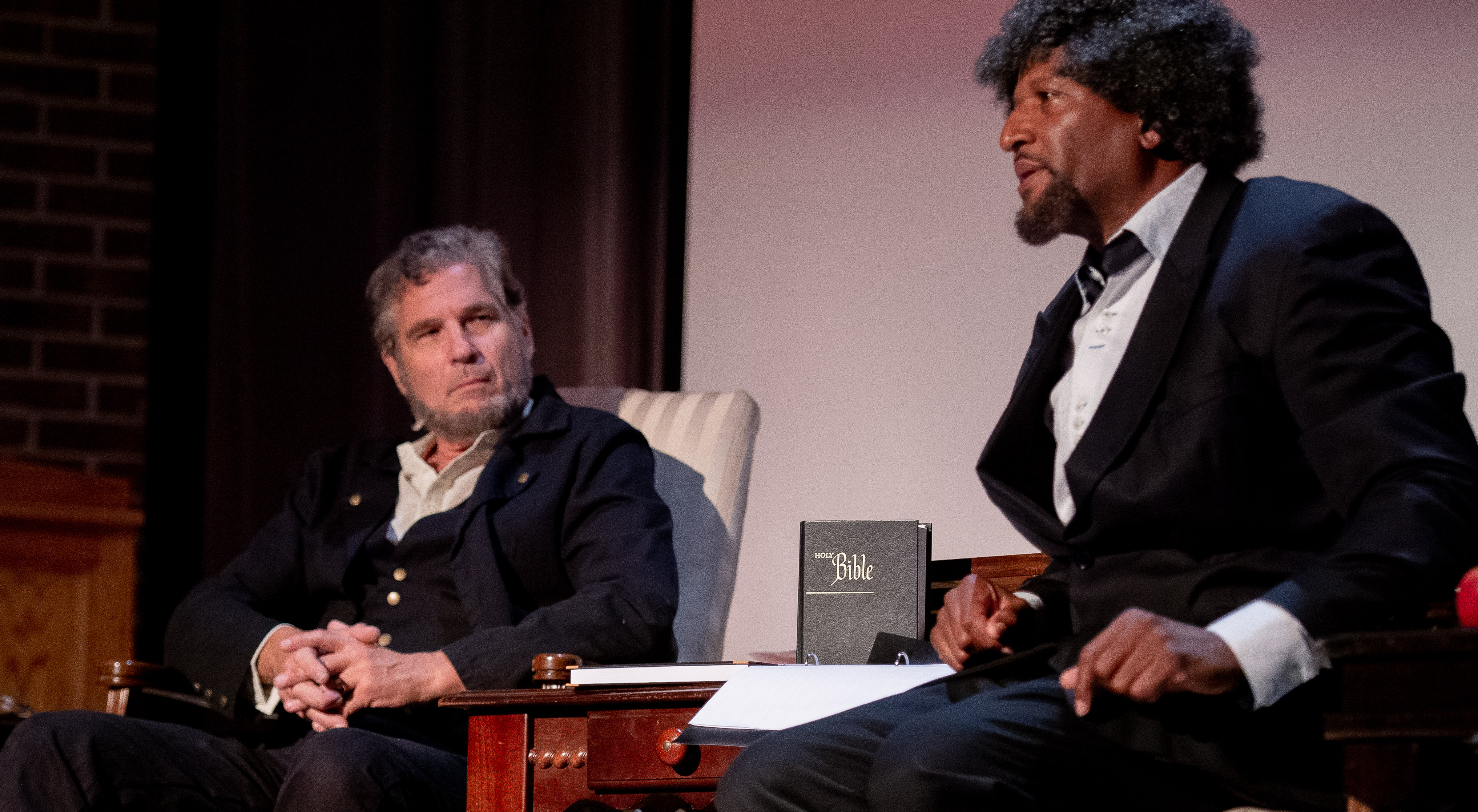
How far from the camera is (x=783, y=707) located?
1503 millimetres

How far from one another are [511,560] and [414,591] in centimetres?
18

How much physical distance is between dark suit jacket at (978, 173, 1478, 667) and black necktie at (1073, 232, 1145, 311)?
0.10 metres

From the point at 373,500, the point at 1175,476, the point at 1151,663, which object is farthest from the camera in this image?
the point at 373,500

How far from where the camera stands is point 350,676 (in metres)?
2.08

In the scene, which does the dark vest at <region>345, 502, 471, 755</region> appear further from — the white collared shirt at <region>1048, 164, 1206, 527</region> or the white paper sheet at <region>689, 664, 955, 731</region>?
the white collared shirt at <region>1048, 164, 1206, 527</region>

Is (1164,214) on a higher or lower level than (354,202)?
lower

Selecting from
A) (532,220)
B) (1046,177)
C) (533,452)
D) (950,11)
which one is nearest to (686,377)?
(532,220)

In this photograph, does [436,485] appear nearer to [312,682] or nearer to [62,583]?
[312,682]

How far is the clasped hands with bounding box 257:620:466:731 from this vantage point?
80.6 inches

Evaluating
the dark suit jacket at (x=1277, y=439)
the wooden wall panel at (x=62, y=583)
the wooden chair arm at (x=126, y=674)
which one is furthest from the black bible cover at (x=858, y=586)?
the wooden wall panel at (x=62, y=583)

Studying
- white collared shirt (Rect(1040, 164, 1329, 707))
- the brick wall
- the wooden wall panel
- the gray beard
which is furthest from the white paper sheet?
the brick wall

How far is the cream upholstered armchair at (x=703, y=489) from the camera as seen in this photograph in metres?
2.50

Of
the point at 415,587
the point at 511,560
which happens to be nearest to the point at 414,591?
the point at 415,587

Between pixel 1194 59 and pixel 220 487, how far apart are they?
2446mm
